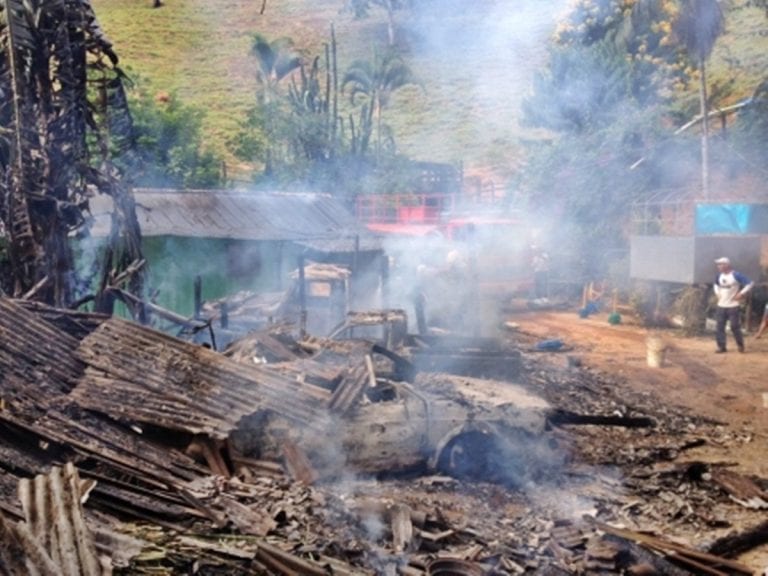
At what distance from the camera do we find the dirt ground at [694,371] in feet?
31.8

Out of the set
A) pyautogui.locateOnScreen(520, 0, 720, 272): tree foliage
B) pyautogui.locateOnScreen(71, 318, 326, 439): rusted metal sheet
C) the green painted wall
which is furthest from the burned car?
pyautogui.locateOnScreen(520, 0, 720, 272): tree foliage

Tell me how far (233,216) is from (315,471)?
12257mm

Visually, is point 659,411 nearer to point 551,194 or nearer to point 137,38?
point 551,194

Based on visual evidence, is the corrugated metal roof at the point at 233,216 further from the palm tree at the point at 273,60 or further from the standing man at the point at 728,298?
the palm tree at the point at 273,60

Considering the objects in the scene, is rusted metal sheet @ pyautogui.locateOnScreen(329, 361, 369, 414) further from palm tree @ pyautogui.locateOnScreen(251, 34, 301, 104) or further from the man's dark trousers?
palm tree @ pyautogui.locateOnScreen(251, 34, 301, 104)

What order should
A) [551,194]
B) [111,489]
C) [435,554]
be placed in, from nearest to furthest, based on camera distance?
[111,489] → [435,554] → [551,194]

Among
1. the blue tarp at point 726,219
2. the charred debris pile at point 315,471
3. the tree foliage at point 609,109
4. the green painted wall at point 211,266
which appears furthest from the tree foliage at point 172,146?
the charred debris pile at point 315,471

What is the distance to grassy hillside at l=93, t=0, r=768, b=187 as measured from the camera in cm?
3553

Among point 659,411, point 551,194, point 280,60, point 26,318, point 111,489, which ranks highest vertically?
point 280,60

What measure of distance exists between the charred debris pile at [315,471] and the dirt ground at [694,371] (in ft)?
2.59

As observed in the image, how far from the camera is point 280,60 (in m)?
39.7

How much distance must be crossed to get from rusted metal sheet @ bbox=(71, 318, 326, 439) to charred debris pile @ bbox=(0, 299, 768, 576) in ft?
0.07

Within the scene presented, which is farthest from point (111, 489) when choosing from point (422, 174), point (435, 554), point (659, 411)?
point (422, 174)

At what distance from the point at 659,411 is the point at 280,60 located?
33.1 m
